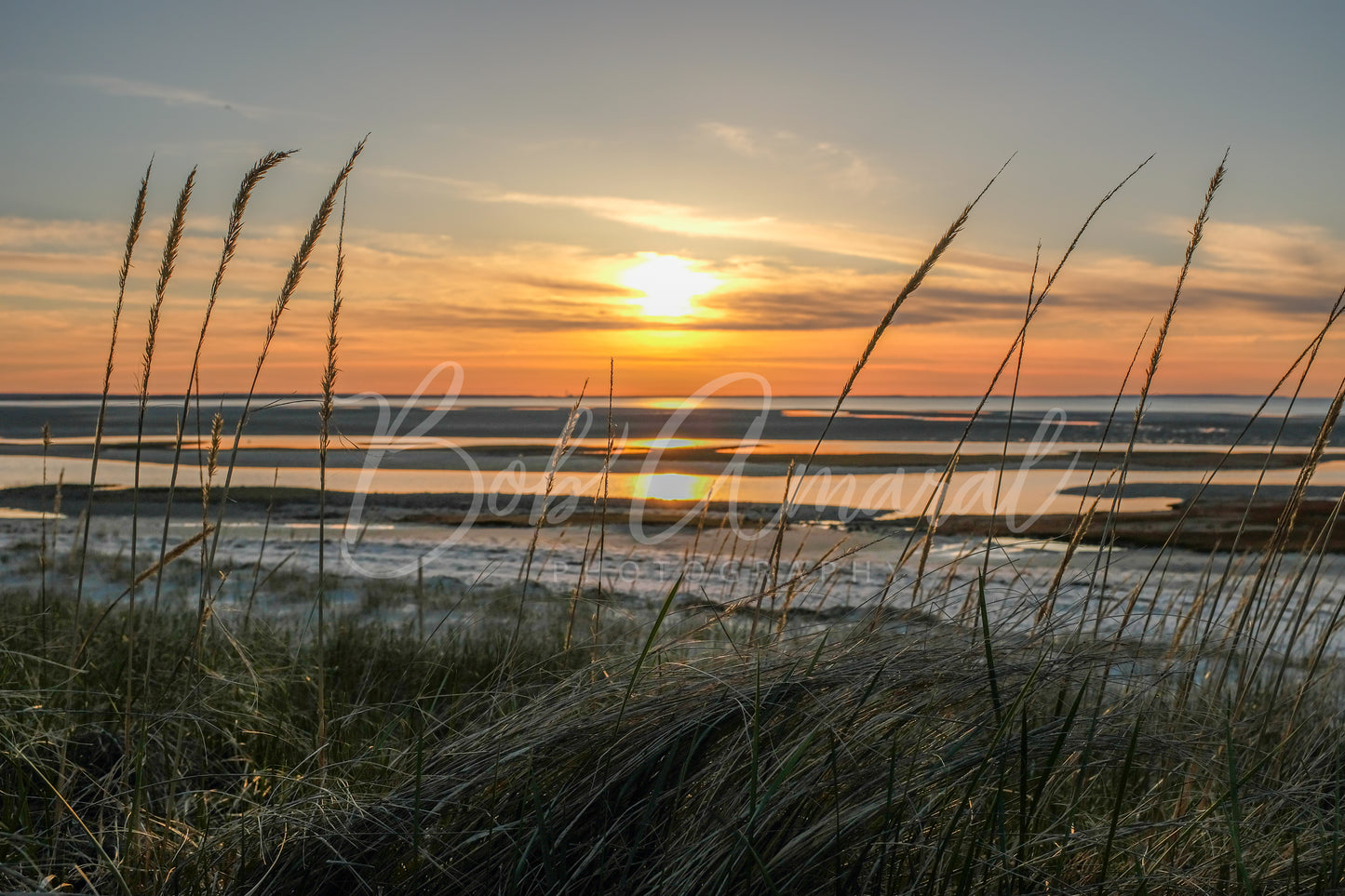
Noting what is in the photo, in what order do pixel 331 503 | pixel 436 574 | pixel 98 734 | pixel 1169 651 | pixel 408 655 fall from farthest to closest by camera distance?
pixel 331 503
pixel 436 574
pixel 408 655
pixel 98 734
pixel 1169 651

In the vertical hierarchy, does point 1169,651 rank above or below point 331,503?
above

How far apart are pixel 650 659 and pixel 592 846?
22.4 inches

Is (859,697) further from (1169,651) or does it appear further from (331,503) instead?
(331,503)

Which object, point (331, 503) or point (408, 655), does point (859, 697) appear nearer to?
point (408, 655)

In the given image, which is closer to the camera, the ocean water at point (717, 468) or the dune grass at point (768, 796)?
the dune grass at point (768, 796)

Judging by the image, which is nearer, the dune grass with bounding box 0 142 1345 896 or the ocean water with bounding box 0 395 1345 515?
the dune grass with bounding box 0 142 1345 896

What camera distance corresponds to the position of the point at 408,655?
15.4ft

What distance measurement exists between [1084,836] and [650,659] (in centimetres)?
97

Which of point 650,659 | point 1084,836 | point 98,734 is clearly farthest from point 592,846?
point 98,734

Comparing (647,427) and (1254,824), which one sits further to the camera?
(647,427)

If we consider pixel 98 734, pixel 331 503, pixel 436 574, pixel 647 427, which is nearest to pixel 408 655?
pixel 98 734

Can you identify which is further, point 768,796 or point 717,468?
point 717,468

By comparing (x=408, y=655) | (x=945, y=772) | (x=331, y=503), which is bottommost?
(x=331, y=503)

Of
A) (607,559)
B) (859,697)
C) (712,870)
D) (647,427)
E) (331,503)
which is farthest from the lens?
(647,427)
